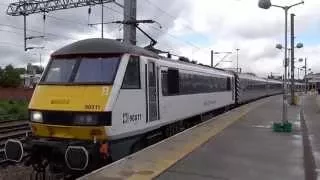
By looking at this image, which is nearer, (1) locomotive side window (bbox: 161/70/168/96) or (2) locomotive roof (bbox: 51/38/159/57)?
(2) locomotive roof (bbox: 51/38/159/57)

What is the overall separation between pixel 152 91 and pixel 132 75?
153cm

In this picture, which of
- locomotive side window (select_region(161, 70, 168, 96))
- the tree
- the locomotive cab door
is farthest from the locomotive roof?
the tree

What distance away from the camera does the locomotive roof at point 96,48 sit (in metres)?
12.2

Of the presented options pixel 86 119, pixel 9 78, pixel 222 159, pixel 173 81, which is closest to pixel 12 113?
pixel 173 81

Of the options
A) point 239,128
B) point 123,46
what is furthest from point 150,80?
point 239,128

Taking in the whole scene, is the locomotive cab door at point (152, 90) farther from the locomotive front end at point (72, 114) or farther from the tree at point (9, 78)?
the tree at point (9, 78)

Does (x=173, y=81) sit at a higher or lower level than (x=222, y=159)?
higher

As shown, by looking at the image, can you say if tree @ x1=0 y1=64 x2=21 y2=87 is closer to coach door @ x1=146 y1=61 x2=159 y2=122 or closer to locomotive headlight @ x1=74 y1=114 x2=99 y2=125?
coach door @ x1=146 y1=61 x2=159 y2=122

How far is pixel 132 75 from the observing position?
12.6m

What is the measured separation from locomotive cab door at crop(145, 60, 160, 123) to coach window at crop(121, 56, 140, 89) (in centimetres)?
61

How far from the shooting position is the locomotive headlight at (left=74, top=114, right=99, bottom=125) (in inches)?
439

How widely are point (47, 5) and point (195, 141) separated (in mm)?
23236

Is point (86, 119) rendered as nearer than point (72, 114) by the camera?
Yes

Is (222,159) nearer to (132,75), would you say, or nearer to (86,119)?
(132,75)
